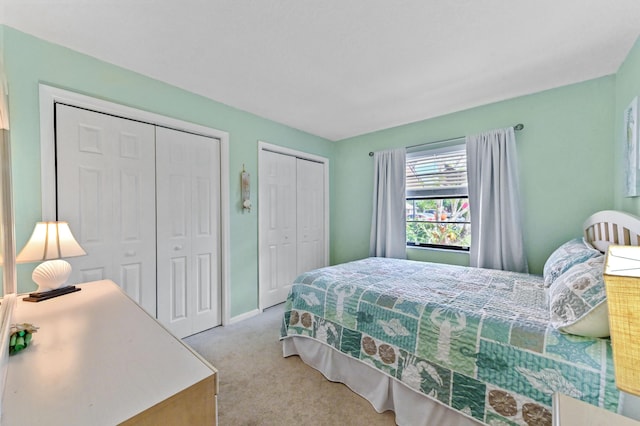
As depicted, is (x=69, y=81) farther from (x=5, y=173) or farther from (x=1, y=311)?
(x=1, y=311)

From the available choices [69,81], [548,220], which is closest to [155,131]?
[69,81]

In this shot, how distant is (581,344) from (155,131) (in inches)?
128

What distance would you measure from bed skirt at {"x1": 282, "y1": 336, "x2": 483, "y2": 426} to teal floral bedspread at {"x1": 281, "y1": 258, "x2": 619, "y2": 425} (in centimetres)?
8

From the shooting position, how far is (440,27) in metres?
1.67

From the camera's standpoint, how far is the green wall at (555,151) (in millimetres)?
2295

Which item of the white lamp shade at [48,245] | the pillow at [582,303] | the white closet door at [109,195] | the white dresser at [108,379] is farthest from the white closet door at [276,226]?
the pillow at [582,303]

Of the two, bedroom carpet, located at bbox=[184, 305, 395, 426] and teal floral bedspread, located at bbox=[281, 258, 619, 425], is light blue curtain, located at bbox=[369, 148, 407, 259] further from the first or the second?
bedroom carpet, located at bbox=[184, 305, 395, 426]

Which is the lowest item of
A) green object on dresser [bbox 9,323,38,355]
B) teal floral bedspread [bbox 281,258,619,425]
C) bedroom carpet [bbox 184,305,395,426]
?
bedroom carpet [bbox 184,305,395,426]

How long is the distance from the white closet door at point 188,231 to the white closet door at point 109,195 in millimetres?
95

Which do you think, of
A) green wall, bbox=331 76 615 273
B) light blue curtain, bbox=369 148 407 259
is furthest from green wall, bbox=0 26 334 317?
green wall, bbox=331 76 615 273

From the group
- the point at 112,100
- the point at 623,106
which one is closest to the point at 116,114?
the point at 112,100

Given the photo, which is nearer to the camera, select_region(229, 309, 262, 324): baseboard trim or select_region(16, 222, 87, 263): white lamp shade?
select_region(16, 222, 87, 263): white lamp shade

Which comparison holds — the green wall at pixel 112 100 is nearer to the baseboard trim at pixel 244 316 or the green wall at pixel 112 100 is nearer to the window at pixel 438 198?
the baseboard trim at pixel 244 316

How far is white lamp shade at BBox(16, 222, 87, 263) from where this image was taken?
1.47m
